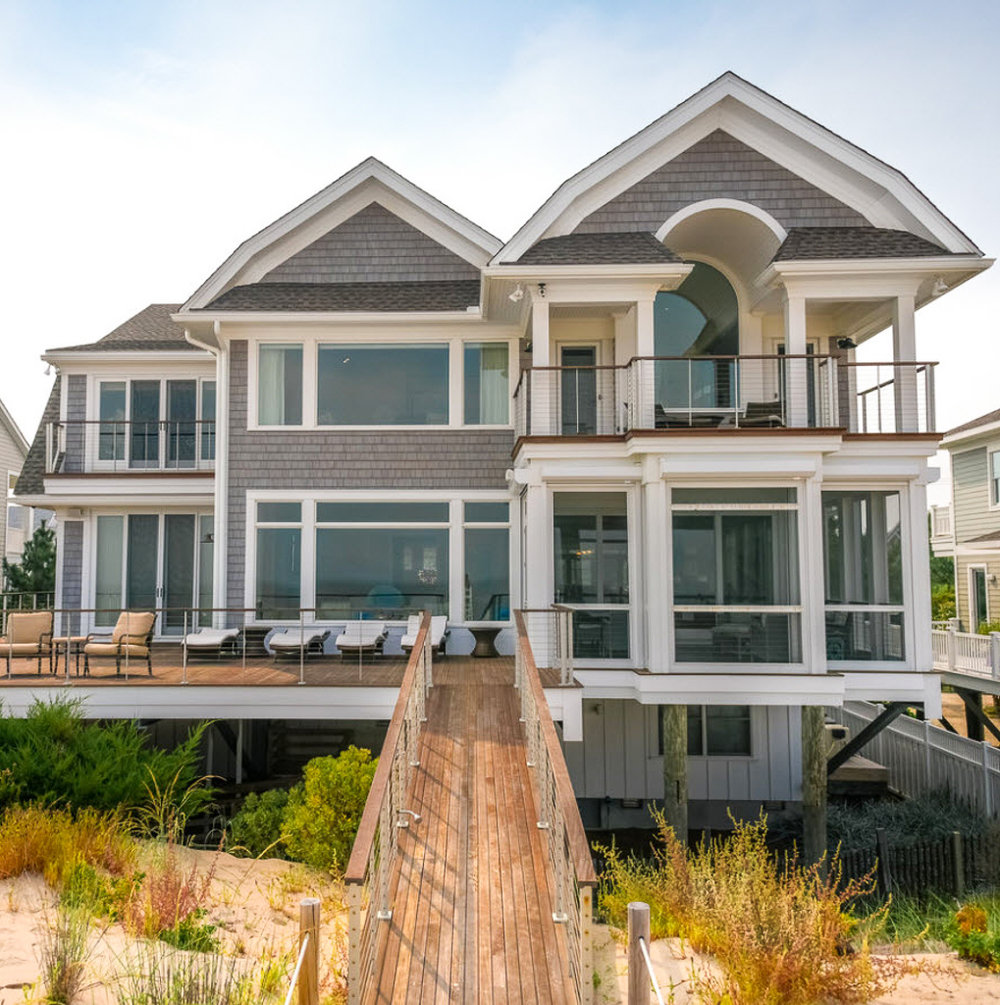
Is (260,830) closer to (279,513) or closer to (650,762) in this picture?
(279,513)

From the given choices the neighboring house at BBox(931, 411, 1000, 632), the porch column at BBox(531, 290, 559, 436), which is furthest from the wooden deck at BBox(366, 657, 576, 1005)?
the neighboring house at BBox(931, 411, 1000, 632)

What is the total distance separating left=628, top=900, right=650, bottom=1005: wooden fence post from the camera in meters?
4.09

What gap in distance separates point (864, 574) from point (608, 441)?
4.04 meters

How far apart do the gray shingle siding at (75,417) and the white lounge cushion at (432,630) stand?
769 cm

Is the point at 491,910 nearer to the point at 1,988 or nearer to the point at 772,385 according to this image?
the point at 1,988

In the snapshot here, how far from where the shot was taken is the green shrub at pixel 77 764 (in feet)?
27.1

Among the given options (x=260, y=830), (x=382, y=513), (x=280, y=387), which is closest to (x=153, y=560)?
(x=280, y=387)

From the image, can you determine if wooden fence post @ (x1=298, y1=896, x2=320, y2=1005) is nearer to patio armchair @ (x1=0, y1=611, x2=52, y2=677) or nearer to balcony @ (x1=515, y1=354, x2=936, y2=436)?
balcony @ (x1=515, y1=354, x2=936, y2=436)

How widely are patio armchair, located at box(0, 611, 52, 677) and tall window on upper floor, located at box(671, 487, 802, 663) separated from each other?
880 cm

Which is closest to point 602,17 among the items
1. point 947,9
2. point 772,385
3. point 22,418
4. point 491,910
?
point 947,9

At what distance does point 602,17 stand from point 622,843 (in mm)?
13081

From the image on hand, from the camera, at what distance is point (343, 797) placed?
26.9ft

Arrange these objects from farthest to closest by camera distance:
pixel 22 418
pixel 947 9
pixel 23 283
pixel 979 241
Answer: pixel 22 418 → pixel 23 283 → pixel 947 9 → pixel 979 241

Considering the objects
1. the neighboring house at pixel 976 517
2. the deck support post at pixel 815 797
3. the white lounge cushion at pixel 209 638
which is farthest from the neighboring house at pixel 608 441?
the neighboring house at pixel 976 517
